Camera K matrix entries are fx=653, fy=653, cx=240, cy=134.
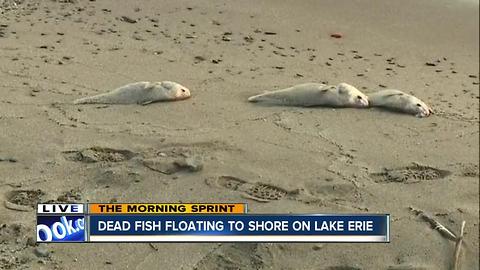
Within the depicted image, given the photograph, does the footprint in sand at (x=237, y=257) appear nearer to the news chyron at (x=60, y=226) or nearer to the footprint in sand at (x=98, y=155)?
the news chyron at (x=60, y=226)

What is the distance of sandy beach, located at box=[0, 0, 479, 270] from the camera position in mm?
3514

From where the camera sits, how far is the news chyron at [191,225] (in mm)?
3389

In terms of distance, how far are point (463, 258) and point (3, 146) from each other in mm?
2977

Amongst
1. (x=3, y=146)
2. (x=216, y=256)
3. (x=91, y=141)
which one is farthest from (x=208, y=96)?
(x=216, y=256)

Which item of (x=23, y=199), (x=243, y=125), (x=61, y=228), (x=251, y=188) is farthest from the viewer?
(x=243, y=125)

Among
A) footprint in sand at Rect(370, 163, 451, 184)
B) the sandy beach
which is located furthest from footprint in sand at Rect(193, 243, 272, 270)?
footprint in sand at Rect(370, 163, 451, 184)

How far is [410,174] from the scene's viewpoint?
4.41 metres

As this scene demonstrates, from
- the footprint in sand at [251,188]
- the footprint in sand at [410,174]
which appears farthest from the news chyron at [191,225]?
the footprint in sand at [410,174]

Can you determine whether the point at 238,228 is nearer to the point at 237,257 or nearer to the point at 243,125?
the point at 237,257

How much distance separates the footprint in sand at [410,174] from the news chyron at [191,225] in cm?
62

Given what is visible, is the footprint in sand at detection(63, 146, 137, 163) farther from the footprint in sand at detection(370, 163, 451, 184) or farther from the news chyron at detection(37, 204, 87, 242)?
the footprint in sand at detection(370, 163, 451, 184)

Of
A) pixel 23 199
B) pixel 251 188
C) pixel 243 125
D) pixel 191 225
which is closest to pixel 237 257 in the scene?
pixel 191 225

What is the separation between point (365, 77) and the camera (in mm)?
6289

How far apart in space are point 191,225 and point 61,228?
67 cm
